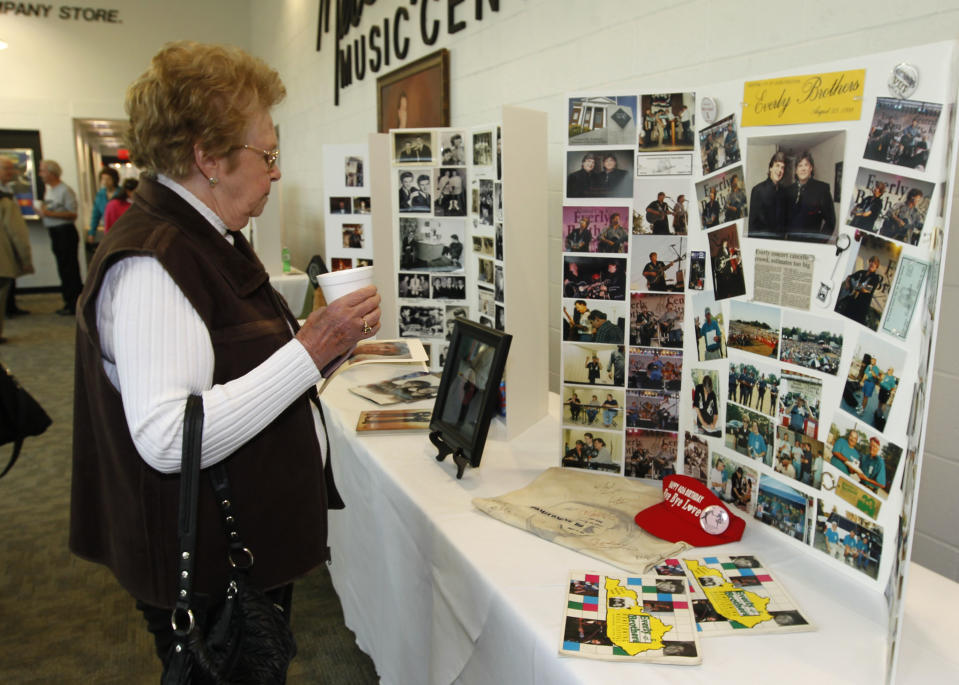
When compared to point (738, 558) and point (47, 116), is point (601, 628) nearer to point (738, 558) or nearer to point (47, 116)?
point (738, 558)

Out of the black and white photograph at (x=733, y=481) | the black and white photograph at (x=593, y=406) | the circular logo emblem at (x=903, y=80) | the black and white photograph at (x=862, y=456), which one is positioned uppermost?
the circular logo emblem at (x=903, y=80)

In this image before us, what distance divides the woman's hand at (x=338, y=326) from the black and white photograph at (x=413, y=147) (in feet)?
3.90

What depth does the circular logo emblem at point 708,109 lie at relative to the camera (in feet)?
4.31

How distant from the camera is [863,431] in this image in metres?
1.07

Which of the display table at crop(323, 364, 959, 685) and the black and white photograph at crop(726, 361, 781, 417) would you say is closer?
the display table at crop(323, 364, 959, 685)

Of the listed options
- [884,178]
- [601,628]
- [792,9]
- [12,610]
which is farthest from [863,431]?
[12,610]

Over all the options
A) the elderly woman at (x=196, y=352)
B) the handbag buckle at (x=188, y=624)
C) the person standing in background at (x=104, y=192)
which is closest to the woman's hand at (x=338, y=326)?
the elderly woman at (x=196, y=352)

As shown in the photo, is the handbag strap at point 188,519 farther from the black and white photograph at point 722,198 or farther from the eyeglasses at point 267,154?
the black and white photograph at point 722,198

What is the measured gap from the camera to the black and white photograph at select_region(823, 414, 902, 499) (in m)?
1.03

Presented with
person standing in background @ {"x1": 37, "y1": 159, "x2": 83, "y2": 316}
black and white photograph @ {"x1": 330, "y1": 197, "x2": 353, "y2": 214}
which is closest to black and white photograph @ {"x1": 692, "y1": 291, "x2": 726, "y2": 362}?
black and white photograph @ {"x1": 330, "y1": 197, "x2": 353, "y2": 214}

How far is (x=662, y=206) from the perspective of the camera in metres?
1.46

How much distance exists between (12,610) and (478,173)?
85.5 inches

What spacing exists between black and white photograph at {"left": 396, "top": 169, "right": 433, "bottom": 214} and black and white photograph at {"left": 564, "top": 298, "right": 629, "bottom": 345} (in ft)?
2.90

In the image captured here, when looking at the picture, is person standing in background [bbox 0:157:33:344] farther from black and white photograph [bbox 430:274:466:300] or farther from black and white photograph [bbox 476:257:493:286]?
black and white photograph [bbox 476:257:493:286]
